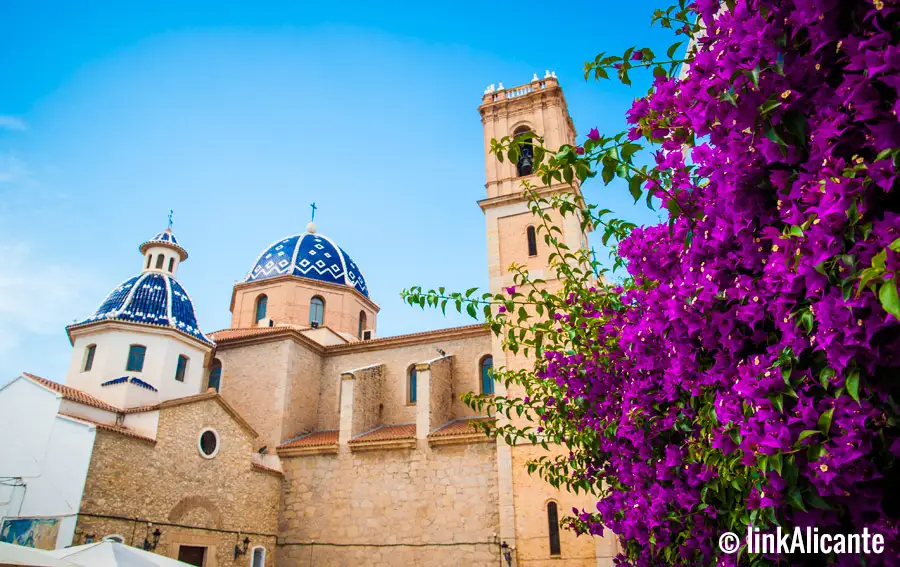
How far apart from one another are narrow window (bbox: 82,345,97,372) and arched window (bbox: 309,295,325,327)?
9.00 m

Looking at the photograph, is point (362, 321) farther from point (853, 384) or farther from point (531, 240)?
point (853, 384)

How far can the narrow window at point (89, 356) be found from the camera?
60.5 feet

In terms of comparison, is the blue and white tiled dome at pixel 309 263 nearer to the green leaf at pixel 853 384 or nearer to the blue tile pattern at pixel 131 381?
the blue tile pattern at pixel 131 381

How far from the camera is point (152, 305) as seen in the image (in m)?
19.4

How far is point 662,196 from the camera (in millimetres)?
2576

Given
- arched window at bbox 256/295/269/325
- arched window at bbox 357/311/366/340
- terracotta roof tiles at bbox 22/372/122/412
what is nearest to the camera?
terracotta roof tiles at bbox 22/372/122/412

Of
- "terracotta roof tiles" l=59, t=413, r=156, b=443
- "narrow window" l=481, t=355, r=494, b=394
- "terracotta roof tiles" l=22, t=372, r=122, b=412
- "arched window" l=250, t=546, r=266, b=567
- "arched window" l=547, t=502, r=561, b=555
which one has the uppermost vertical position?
"narrow window" l=481, t=355, r=494, b=394

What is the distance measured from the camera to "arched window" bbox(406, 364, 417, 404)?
838 inches

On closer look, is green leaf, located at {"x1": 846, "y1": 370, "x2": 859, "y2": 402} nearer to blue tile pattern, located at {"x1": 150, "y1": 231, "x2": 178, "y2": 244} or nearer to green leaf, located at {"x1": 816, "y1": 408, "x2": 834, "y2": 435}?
green leaf, located at {"x1": 816, "y1": 408, "x2": 834, "y2": 435}

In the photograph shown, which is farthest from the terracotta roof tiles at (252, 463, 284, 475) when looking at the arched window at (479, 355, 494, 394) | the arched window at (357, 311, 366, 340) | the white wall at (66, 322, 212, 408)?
the arched window at (357, 311, 366, 340)

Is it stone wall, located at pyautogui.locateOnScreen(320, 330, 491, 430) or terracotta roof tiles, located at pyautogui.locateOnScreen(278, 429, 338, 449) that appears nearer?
terracotta roof tiles, located at pyautogui.locateOnScreen(278, 429, 338, 449)

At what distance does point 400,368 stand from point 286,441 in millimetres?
4722

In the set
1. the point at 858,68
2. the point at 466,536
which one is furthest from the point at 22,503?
the point at 858,68

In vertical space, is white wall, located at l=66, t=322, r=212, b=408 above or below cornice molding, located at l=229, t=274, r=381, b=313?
below
